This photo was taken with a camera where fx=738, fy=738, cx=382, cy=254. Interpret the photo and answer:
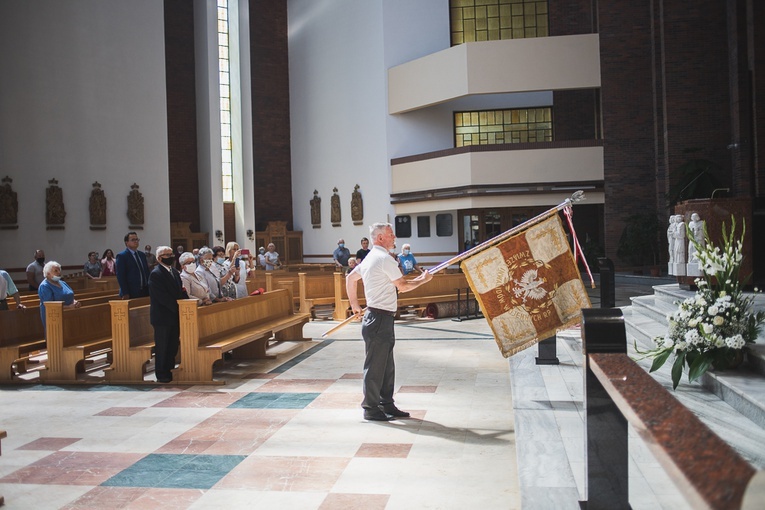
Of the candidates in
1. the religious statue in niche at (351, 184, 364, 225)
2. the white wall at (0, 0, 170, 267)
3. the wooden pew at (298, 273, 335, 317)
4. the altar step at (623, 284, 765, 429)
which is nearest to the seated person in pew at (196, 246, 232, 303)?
the wooden pew at (298, 273, 335, 317)

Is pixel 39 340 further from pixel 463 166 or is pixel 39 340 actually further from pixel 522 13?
pixel 522 13

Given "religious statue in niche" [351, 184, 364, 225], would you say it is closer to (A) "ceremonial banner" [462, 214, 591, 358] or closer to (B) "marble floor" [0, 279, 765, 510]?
(B) "marble floor" [0, 279, 765, 510]

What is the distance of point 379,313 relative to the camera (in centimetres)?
644

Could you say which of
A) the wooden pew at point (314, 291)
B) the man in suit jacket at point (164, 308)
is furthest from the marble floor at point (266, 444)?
the wooden pew at point (314, 291)

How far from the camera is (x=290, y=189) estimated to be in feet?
96.0

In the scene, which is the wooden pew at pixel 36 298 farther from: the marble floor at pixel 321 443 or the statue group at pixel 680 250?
the statue group at pixel 680 250

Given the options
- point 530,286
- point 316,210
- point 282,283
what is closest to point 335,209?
point 316,210

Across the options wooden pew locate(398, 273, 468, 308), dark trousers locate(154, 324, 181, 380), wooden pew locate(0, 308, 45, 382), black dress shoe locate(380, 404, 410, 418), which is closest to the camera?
black dress shoe locate(380, 404, 410, 418)

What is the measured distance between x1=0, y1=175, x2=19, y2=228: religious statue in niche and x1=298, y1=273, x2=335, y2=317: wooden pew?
8.54m

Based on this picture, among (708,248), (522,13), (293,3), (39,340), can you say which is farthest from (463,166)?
(708,248)

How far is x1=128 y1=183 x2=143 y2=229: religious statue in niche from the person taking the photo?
2166 centimetres

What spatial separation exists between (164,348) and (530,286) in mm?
4340

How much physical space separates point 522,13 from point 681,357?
21265 millimetres

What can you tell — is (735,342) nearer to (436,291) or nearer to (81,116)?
(436,291)
